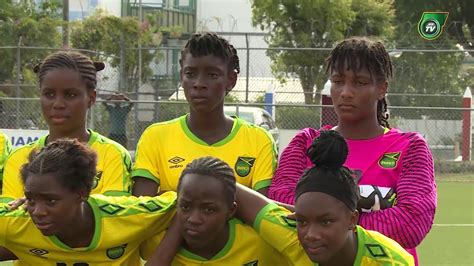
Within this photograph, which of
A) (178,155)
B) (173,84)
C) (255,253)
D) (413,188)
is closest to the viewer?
(413,188)

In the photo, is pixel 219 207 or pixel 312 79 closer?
pixel 219 207

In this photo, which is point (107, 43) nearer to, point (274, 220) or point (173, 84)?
point (173, 84)

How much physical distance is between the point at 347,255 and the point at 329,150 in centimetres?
43

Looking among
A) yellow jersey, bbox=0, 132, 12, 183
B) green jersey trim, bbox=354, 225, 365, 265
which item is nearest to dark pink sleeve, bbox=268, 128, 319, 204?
green jersey trim, bbox=354, 225, 365, 265

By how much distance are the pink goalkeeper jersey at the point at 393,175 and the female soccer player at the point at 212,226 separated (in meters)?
0.24

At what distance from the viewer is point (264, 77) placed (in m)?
21.2

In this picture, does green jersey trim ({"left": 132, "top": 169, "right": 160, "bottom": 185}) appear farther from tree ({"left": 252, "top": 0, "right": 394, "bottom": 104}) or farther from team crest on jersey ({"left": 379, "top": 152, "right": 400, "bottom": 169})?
tree ({"left": 252, "top": 0, "right": 394, "bottom": 104})

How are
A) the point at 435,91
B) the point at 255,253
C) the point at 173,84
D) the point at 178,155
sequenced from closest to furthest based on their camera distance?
the point at 255,253, the point at 178,155, the point at 435,91, the point at 173,84

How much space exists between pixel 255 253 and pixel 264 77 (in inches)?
685

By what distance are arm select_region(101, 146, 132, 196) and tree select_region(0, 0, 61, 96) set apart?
1544 centimetres

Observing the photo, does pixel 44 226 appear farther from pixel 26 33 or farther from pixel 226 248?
pixel 26 33

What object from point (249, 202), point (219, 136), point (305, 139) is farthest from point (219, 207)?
point (219, 136)

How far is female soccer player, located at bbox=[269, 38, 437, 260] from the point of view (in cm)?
362

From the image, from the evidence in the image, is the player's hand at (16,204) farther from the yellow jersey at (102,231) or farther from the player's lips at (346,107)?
the player's lips at (346,107)
